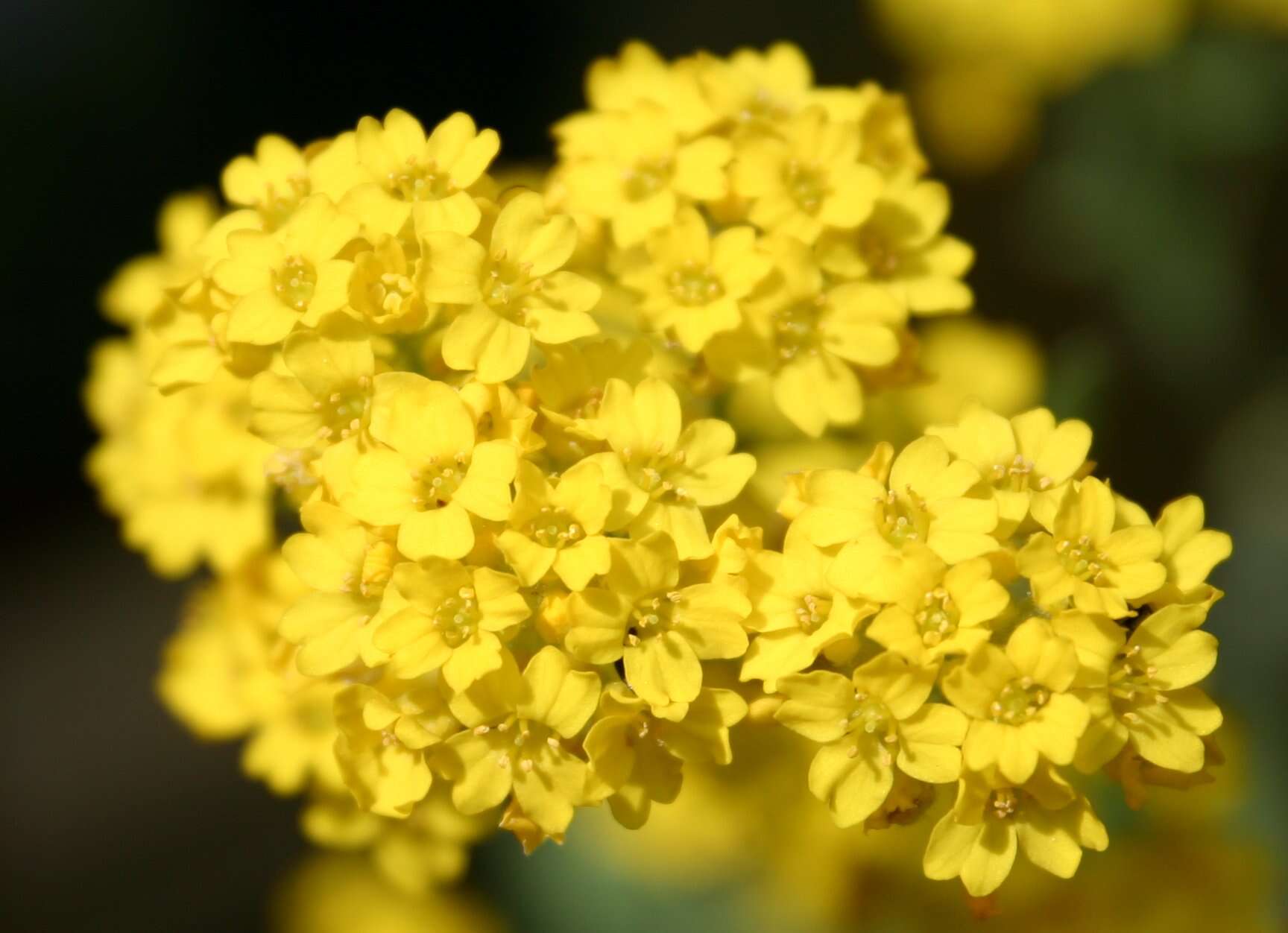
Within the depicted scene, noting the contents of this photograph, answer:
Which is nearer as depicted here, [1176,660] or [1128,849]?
[1176,660]

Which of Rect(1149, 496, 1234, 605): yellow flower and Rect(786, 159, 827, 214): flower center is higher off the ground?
Rect(786, 159, 827, 214): flower center

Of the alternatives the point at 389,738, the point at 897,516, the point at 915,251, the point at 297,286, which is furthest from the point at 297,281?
the point at 915,251

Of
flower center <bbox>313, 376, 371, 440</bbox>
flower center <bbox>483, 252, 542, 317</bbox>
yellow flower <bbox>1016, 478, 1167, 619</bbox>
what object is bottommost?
yellow flower <bbox>1016, 478, 1167, 619</bbox>

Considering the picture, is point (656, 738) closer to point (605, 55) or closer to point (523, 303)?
point (523, 303)

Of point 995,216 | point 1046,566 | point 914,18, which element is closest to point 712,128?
point 1046,566

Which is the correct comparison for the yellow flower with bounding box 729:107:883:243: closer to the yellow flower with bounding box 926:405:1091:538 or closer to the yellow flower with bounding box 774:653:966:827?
the yellow flower with bounding box 926:405:1091:538

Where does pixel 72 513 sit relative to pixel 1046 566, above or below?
above

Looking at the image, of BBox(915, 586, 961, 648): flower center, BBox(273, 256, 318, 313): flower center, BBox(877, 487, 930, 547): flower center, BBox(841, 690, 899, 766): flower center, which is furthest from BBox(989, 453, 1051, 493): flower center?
BBox(273, 256, 318, 313): flower center
